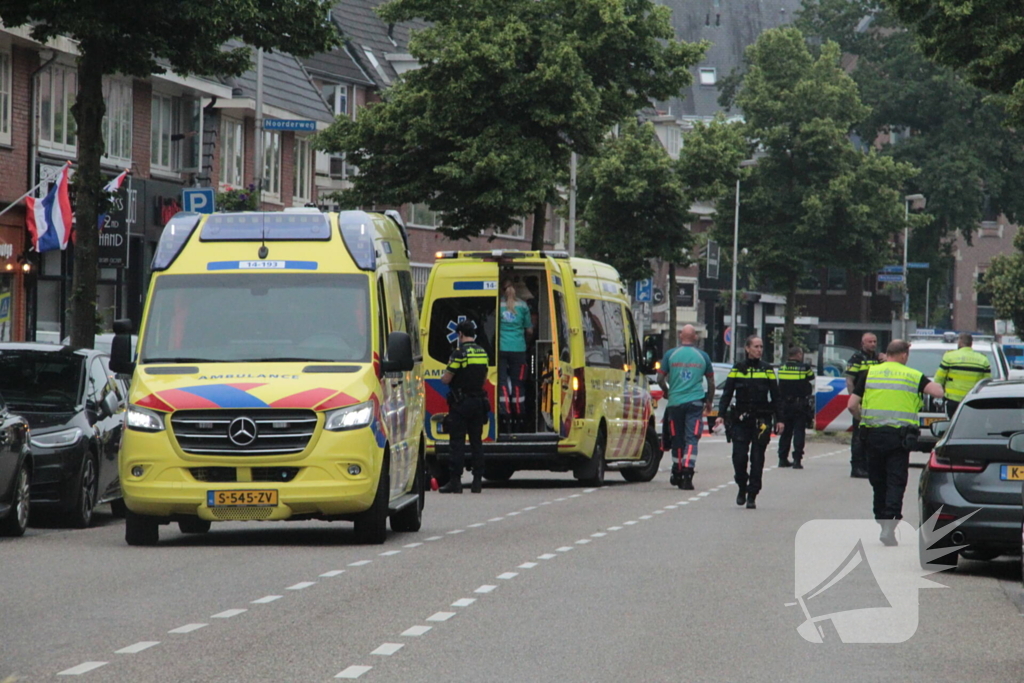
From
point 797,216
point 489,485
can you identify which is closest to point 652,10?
point 489,485

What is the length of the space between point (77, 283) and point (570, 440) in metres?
5.93

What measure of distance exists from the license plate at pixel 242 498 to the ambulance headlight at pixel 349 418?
2.15 ft

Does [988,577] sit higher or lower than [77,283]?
lower

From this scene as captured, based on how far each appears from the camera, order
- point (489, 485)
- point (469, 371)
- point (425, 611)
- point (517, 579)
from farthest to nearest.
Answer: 1. point (489, 485)
2. point (469, 371)
3. point (517, 579)
4. point (425, 611)

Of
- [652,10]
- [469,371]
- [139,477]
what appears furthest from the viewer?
[652,10]

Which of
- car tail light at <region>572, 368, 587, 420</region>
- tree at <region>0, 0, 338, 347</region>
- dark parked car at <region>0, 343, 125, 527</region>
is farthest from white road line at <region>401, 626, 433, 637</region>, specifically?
car tail light at <region>572, 368, 587, 420</region>

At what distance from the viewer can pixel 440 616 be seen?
35.5ft

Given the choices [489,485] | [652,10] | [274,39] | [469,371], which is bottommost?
[489,485]

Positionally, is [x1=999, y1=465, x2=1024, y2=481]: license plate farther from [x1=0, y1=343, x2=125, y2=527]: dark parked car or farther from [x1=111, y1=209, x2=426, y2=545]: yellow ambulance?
[x1=0, y1=343, x2=125, y2=527]: dark parked car

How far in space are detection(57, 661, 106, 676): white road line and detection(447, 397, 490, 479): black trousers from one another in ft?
A: 43.2

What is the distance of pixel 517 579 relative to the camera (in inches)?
508

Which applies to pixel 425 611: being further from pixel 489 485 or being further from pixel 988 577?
pixel 489 485

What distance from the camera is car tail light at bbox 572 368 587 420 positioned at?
2308 cm

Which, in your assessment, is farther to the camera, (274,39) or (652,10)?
(652,10)
